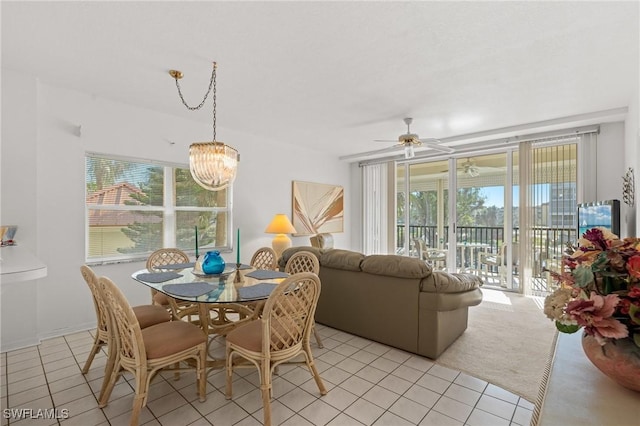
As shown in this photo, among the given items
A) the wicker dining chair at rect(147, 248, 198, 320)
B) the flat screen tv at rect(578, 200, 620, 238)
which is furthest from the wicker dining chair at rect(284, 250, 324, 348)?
the flat screen tv at rect(578, 200, 620, 238)

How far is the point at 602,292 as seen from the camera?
85 centimetres

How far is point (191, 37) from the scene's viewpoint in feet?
7.29

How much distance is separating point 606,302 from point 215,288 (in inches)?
79.1

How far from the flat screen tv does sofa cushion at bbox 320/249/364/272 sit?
8.02 ft

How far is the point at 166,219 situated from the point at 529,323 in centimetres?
470

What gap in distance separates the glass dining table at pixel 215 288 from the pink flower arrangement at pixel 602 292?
149 centimetres

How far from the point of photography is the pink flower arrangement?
30.6 inches

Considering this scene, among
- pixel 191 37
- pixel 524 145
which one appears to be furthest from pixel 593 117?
pixel 191 37

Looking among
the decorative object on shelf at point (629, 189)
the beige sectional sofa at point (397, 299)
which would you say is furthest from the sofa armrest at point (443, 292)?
the decorative object on shelf at point (629, 189)

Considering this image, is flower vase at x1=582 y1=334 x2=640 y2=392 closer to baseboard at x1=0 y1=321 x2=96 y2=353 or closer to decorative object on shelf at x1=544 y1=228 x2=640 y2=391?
decorative object on shelf at x1=544 y1=228 x2=640 y2=391

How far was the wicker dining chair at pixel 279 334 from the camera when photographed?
173 centimetres

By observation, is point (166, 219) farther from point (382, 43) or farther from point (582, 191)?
point (582, 191)

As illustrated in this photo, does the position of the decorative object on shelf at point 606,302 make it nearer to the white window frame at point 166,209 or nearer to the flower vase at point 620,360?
the flower vase at point 620,360

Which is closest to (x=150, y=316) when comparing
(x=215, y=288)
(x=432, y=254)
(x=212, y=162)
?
(x=215, y=288)
